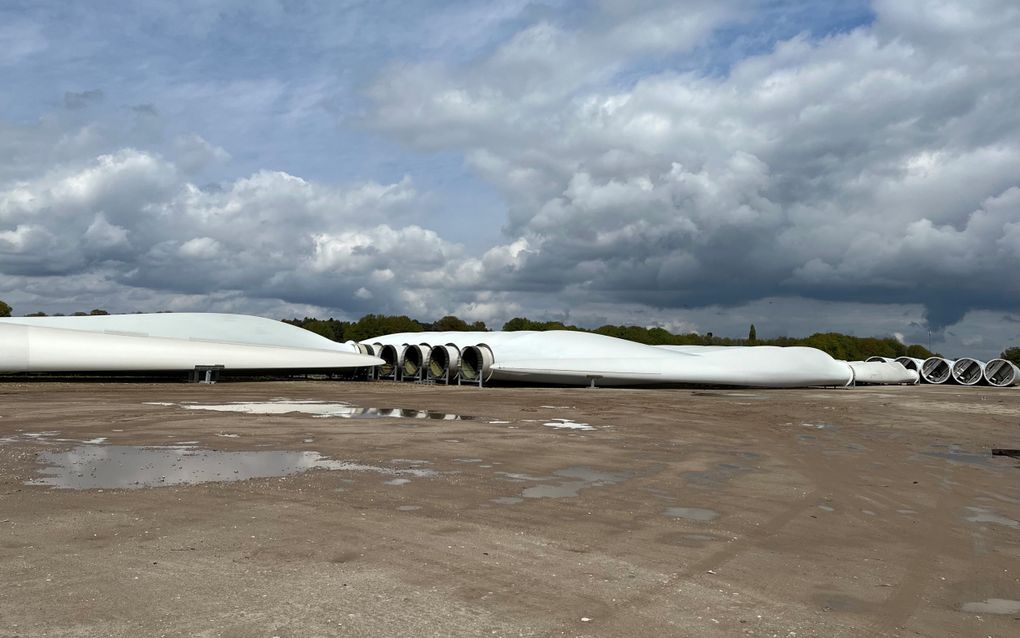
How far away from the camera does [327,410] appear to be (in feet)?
67.9

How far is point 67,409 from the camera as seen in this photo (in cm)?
1891

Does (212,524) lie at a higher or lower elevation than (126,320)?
lower

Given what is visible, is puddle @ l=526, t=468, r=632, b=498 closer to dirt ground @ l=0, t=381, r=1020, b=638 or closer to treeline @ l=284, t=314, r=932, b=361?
dirt ground @ l=0, t=381, r=1020, b=638

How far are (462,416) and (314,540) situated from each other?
1409cm

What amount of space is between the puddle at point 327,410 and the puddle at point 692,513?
1125 centimetres

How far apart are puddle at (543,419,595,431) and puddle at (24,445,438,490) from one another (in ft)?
24.4

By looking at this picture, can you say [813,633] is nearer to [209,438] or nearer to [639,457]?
[639,457]

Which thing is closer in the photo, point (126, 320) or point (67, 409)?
point (67, 409)

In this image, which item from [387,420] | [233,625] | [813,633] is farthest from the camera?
[387,420]

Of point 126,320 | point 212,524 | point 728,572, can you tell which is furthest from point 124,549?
point 126,320

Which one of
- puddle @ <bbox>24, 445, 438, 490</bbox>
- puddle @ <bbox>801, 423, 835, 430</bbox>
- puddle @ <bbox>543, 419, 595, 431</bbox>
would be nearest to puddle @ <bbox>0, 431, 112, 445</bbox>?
puddle @ <bbox>24, 445, 438, 490</bbox>

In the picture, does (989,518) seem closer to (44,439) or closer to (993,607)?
(993,607)

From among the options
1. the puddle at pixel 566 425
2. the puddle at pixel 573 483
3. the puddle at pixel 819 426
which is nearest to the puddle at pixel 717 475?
the puddle at pixel 573 483

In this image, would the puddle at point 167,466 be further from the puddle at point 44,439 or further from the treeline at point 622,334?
the treeline at point 622,334
